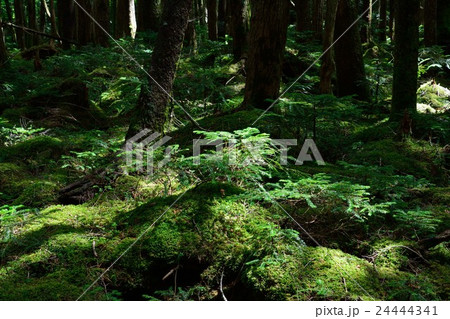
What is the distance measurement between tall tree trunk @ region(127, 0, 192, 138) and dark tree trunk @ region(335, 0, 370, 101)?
4.84m

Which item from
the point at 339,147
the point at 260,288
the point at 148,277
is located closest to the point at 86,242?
the point at 148,277

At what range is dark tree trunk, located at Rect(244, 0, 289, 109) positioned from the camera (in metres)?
5.50

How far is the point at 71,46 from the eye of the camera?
1509cm

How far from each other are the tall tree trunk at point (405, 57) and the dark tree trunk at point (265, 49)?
5.89 feet

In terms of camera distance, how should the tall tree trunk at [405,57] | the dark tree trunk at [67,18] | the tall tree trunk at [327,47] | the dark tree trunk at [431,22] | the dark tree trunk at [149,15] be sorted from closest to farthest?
the tall tree trunk at [405,57] < the tall tree trunk at [327,47] < the dark tree trunk at [431,22] < the dark tree trunk at [67,18] < the dark tree trunk at [149,15]

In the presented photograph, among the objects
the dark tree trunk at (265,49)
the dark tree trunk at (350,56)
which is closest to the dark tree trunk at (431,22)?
the dark tree trunk at (350,56)

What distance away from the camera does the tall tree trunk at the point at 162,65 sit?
4.67 meters

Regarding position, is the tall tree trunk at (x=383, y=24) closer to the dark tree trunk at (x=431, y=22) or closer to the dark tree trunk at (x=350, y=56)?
the dark tree trunk at (x=431, y=22)

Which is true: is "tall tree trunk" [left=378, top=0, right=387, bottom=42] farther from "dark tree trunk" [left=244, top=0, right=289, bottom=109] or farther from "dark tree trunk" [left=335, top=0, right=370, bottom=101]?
"dark tree trunk" [left=244, top=0, right=289, bottom=109]

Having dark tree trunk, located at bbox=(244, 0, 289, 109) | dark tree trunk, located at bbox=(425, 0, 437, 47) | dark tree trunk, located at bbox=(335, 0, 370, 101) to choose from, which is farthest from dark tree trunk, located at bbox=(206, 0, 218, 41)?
dark tree trunk, located at bbox=(244, 0, 289, 109)

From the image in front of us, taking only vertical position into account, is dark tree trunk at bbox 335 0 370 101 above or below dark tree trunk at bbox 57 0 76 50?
below

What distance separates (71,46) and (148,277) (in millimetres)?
14573

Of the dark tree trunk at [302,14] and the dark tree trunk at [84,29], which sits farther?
the dark tree trunk at [302,14]
